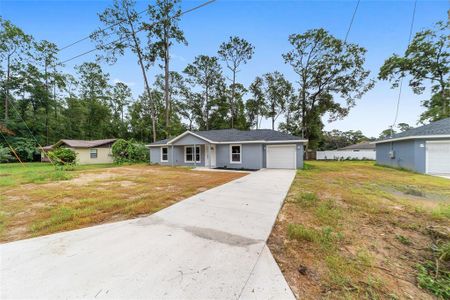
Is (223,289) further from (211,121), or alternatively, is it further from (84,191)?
A: (211,121)

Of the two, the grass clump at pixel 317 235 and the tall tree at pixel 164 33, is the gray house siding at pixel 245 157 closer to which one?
the grass clump at pixel 317 235

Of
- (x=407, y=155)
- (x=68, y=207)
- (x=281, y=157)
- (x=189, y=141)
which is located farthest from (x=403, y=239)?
(x=189, y=141)

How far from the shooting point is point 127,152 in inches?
743

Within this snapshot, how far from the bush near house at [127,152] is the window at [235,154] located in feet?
35.3

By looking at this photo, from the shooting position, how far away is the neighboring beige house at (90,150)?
1933cm

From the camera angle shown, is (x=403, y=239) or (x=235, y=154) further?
(x=235, y=154)

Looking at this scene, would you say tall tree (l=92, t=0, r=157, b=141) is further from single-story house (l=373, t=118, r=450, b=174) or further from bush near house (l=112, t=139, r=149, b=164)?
single-story house (l=373, t=118, r=450, b=174)

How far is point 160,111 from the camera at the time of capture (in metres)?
31.4

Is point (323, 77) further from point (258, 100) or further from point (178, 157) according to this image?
point (178, 157)

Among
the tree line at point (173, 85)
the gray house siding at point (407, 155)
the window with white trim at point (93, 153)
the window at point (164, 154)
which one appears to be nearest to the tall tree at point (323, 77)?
Result: the tree line at point (173, 85)

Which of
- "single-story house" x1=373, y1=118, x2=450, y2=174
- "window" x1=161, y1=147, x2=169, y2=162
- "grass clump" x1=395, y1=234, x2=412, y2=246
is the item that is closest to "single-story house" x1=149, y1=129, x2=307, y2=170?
"window" x1=161, y1=147, x2=169, y2=162

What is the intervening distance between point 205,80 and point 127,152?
1610 cm

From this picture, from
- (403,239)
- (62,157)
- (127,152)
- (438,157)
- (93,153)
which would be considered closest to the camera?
(403,239)

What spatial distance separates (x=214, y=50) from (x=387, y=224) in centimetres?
2680
